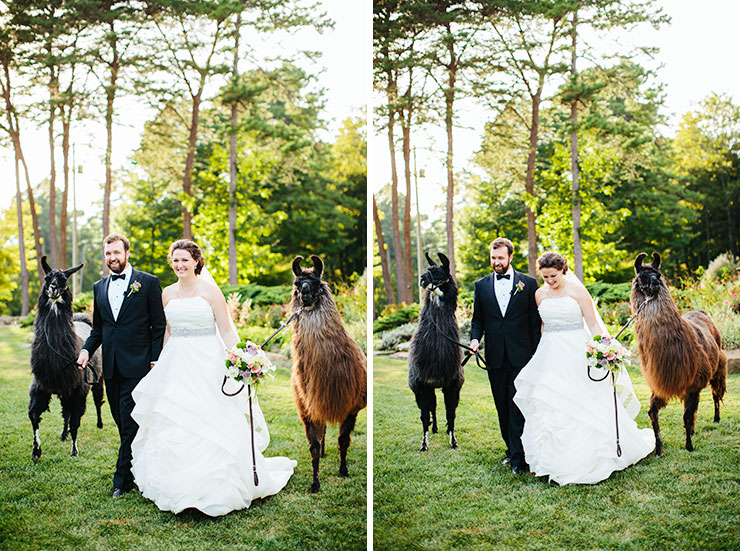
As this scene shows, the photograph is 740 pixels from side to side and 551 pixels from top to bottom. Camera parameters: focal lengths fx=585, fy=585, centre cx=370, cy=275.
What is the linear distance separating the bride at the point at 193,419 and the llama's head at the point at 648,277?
2818 mm

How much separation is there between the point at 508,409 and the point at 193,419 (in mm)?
2149

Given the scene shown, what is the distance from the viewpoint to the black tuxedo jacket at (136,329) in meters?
3.93

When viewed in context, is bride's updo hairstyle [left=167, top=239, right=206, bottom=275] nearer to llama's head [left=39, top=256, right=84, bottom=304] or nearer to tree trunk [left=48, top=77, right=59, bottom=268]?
llama's head [left=39, top=256, right=84, bottom=304]

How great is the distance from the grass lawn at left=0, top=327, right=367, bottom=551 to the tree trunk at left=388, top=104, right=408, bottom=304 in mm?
1096

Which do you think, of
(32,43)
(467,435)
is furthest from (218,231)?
(467,435)

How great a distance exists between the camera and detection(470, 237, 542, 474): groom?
407 cm

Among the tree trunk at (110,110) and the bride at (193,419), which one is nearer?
the bride at (193,419)

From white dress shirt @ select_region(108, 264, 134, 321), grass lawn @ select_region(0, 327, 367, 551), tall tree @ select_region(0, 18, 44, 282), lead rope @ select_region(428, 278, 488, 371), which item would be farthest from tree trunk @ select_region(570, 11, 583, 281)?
tall tree @ select_region(0, 18, 44, 282)

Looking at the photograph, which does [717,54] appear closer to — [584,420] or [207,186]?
[584,420]

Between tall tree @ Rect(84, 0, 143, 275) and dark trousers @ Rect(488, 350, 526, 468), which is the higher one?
tall tree @ Rect(84, 0, 143, 275)

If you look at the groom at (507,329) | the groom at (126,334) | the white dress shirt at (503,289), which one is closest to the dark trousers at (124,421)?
the groom at (126,334)

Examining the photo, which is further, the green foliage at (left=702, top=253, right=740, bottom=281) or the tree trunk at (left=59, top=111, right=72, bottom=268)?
the tree trunk at (left=59, top=111, right=72, bottom=268)

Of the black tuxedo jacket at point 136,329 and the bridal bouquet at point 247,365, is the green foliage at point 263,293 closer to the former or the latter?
the black tuxedo jacket at point 136,329

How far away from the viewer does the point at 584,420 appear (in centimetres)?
390
